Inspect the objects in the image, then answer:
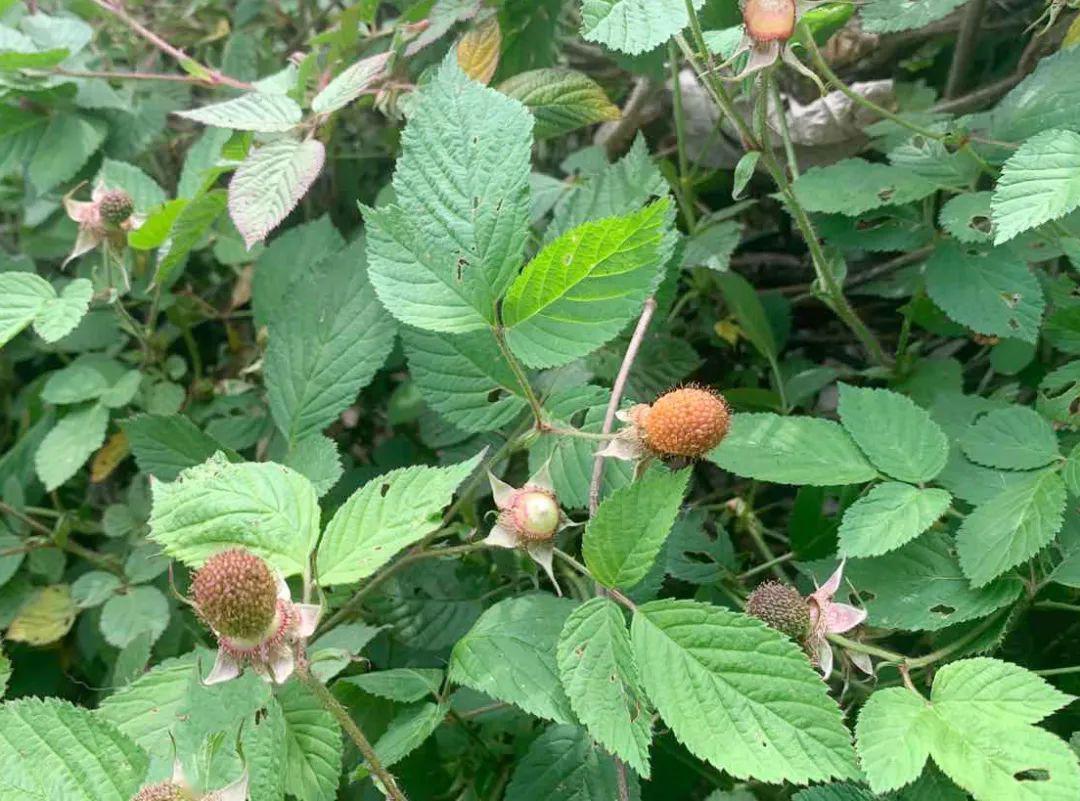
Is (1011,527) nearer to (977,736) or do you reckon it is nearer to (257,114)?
(977,736)

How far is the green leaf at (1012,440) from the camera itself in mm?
872

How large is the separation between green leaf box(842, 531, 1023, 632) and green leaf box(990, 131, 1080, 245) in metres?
0.30

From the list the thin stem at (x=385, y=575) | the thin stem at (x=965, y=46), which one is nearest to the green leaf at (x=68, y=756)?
the thin stem at (x=385, y=575)

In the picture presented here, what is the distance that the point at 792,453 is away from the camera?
2.97ft

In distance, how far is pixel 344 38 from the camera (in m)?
1.25

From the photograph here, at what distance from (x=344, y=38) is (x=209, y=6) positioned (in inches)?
29.8

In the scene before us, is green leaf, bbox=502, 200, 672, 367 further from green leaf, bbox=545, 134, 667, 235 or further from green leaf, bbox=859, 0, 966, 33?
green leaf, bbox=859, 0, 966, 33

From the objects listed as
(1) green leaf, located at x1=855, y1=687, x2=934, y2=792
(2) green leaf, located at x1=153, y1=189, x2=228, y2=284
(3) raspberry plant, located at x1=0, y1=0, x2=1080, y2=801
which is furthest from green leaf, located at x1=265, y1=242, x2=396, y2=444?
(1) green leaf, located at x1=855, y1=687, x2=934, y2=792

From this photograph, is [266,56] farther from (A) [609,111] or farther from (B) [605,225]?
(B) [605,225]

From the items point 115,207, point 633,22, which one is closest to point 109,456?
point 115,207

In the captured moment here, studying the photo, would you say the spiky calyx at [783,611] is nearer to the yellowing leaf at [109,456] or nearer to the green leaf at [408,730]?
the green leaf at [408,730]

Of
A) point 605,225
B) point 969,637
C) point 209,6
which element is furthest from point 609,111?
point 209,6

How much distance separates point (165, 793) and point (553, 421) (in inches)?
17.6

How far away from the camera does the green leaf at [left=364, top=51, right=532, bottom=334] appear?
2.72 ft
